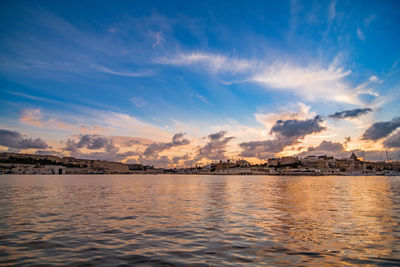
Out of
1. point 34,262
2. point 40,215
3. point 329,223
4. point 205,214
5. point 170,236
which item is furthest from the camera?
point 205,214

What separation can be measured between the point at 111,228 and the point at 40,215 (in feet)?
27.9

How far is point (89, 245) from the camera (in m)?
12.8

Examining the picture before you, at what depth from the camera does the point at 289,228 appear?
17281mm

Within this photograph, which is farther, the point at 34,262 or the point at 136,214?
the point at 136,214

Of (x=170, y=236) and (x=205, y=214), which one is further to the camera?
(x=205, y=214)

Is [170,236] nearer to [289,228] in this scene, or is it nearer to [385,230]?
[289,228]

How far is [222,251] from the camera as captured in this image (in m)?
11.9

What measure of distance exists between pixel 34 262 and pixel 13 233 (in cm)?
649

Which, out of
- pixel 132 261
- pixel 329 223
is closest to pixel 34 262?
pixel 132 261

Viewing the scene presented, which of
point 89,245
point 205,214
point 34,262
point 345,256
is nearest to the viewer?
point 34,262

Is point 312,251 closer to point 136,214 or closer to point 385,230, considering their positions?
point 385,230

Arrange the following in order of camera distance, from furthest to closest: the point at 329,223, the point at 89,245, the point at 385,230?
the point at 329,223 < the point at 385,230 < the point at 89,245

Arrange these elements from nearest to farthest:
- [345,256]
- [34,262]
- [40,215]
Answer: [34,262] → [345,256] → [40,215]

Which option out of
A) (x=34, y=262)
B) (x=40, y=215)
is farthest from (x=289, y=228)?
(x=40, y=215)
